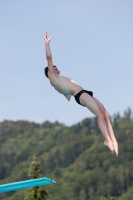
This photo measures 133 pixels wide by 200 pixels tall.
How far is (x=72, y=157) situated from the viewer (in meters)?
160

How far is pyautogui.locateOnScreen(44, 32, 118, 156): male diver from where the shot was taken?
13.3m

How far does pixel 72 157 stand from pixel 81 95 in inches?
5800

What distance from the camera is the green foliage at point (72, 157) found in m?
136

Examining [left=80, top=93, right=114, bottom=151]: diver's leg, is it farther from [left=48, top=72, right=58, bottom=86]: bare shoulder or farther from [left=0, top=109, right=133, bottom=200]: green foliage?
[left=0, top=109, right=133, bottom=200]: green foliage

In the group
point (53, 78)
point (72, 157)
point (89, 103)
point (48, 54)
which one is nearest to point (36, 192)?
point (53, 78)

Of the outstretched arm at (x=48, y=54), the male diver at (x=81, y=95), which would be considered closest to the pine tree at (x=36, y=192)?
the male diver at (x=81, y=95)

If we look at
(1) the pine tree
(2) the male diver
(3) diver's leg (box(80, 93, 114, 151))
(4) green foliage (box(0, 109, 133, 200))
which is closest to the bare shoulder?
(2) the male diver

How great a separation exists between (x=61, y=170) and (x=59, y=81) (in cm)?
13794

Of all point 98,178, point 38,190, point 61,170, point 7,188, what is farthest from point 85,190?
point 7,188

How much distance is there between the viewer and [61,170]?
495ft

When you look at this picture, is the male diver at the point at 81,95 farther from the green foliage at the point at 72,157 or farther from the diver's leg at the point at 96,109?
the green foliage at the point at 72,157

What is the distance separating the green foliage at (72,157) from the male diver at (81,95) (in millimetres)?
110660

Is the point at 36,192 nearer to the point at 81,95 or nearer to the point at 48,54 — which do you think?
the point at 81,95

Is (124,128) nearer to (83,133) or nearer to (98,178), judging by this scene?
(83,133)
